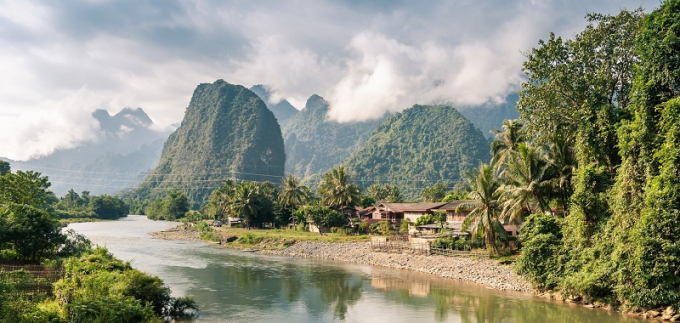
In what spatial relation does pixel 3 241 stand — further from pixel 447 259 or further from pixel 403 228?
pixel 403 228

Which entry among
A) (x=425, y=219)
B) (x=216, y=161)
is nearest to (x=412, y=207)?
(x=425, y=219)

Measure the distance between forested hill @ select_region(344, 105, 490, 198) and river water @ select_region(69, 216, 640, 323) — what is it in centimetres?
10673

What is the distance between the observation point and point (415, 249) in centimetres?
4269

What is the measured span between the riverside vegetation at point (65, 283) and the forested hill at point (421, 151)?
398ft

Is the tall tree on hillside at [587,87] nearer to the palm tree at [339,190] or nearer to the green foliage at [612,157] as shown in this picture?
the green foliage at [612,157]

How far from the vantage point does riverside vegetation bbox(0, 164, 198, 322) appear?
1555cm

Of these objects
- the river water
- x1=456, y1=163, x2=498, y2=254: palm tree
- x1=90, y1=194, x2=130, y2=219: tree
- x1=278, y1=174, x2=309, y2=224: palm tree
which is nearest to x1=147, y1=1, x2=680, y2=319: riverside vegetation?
x1=456, y1=163, x2=498, y2=254: palm tree

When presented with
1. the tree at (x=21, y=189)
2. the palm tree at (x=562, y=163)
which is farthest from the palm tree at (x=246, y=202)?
the palm tree at (x=562, y=163)

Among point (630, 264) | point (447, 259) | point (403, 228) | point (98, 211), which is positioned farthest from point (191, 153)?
point (630, 264)

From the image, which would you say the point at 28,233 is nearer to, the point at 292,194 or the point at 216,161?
the point at 292,194

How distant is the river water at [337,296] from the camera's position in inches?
960

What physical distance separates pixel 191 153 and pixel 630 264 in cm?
18808

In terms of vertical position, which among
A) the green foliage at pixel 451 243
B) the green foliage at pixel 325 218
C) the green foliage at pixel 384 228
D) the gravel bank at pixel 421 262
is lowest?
the gravel bank at pixel 421 262

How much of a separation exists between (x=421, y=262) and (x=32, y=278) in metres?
28.4
